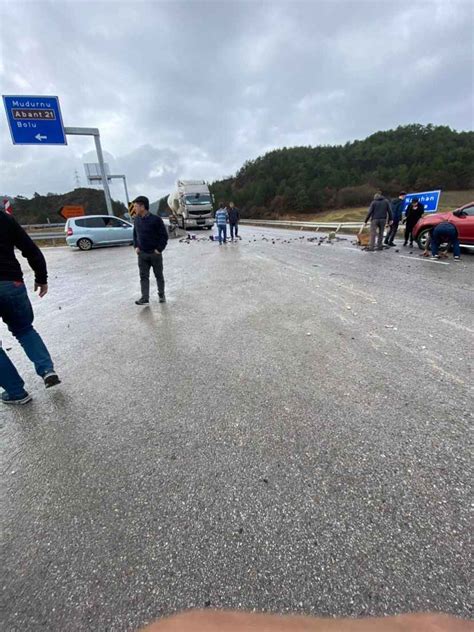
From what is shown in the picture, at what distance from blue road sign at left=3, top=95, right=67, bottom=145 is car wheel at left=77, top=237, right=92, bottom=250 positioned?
4.74m

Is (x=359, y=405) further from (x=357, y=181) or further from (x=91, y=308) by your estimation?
(x=357, y=181)

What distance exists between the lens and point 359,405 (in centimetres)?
242

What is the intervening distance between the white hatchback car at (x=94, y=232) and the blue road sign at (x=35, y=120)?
3825mm

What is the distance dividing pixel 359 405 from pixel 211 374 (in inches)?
55.3

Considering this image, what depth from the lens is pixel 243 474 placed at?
1856mm

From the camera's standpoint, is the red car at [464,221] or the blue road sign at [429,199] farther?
the blue road sign at [429,199]

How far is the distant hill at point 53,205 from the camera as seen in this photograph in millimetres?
66312

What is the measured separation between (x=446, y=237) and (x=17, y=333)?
31.2 feet

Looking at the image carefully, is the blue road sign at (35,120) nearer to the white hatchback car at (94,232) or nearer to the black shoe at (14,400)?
the white hatchback car at (94,232)

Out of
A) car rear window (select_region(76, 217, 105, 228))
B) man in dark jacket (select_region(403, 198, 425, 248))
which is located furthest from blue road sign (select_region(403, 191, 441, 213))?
car rear window (select_region(76, 217, 105, 228))

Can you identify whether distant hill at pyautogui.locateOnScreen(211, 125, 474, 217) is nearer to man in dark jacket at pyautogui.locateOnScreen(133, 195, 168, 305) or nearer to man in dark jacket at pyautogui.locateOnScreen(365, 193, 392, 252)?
man in dark jacket at pyautogui.locateOnScreen(365, 193, 392, 252)

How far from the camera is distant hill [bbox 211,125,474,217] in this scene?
56.9m

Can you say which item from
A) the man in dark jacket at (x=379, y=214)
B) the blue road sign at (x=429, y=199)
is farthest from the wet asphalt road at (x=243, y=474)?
the blue road sign at (x=429, y=199)

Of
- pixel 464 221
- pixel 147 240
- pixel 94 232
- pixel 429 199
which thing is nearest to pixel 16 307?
pixel 147 240
